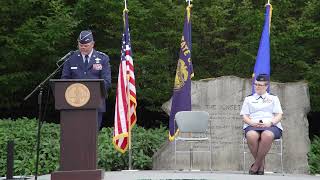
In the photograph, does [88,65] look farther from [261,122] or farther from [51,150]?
[51,150]

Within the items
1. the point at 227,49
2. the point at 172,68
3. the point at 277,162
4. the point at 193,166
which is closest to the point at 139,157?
the point at 193,166

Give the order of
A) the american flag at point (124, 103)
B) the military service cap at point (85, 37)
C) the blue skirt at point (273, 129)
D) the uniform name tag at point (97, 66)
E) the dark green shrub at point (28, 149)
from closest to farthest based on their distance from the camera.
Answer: the military service cap at point (85, 37), the uniform name tag at point (97, 66), the blue skirt at point (273, 129), the american flag at point (124, 103), the dark green shrub at point (28, 149)

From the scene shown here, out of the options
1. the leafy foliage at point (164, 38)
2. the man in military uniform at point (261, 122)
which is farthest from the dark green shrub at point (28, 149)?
the man in military uniform at point (261, 122)

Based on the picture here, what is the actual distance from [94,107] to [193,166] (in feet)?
11.9

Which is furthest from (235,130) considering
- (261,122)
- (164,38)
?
(164,38)

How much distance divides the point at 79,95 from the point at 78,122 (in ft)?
0.98

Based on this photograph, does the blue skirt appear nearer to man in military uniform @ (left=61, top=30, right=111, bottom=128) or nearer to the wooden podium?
man in military uniform @ (left=61, top=30, right=111, bottom=128)

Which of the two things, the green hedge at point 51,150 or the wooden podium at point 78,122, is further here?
the green hedge at point 51,150

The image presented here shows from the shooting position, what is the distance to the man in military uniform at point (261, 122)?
7.83m

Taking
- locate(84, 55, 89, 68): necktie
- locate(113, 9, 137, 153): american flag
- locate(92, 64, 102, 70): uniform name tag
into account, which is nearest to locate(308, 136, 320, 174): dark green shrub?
locate(113, 9, 137, 153): american flag

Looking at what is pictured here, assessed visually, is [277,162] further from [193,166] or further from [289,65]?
[289,65]

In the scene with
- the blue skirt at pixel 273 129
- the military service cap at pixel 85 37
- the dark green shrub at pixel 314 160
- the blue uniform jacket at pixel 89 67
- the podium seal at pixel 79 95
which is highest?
the military service cap at pixel 85 37

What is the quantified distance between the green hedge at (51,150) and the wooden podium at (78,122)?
316cm

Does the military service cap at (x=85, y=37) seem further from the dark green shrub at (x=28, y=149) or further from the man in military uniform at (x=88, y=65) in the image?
the dark green shrub at (x=28, y=149)
